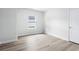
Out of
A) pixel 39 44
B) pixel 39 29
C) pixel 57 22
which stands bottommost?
pixel 39 44

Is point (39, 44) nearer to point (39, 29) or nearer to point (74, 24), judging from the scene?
point (39, 29)

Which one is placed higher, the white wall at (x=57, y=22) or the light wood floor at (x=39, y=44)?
the white wall at (x=57, y=22)

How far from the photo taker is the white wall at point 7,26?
140 cm

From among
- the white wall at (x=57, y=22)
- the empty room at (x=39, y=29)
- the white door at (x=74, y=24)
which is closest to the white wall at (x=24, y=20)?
Result: the empty room at (x=39, y=29)

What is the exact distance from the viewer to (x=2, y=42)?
54.2 inches

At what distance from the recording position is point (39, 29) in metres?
1.53

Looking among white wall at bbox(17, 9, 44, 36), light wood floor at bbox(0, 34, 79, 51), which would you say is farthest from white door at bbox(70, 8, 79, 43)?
white wall at bbox(17, 9, 44, 36)

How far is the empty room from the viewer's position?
1.38 meters

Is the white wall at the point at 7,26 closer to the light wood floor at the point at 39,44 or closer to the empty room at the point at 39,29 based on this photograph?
the empty room at the point at 39,29

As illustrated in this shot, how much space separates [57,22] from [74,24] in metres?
0.28

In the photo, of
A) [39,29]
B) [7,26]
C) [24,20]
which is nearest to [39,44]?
[39,29]
